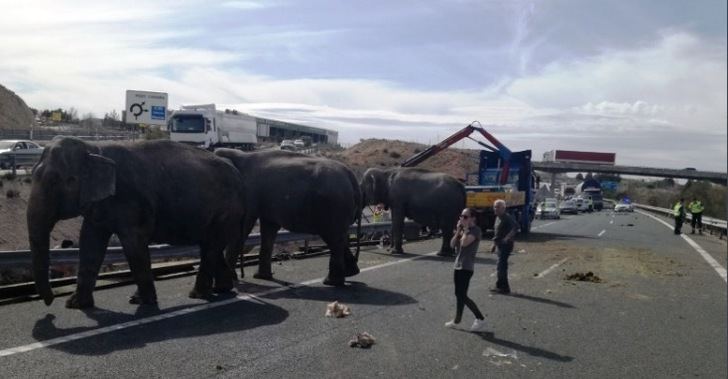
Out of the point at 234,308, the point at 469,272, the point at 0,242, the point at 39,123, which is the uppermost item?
the point at 39,123

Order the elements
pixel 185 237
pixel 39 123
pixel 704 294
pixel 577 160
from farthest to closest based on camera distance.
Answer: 1. pixel 577 160
2. pixel 39 123
3. pixel 704 294
4. pixel 185 237

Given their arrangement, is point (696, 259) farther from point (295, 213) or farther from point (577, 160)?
point (577, 160)

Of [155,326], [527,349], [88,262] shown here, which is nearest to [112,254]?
[88,262]

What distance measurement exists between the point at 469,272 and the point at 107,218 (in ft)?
15.4

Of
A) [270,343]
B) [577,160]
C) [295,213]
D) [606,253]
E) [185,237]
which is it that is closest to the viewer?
[270,343]

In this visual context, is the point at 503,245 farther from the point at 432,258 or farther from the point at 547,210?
the point at 547,210

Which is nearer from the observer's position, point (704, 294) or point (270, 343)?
point (270, 343)

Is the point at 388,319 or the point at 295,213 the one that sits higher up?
the point at 295,213

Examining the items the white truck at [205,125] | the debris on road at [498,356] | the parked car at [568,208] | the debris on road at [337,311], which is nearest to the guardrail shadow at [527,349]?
the debris on road at [498,356]

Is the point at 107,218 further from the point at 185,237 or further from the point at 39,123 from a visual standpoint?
the point at 39,123

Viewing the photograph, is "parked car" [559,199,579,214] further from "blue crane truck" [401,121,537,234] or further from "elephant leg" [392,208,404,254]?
"elephant leg" [392,208,404,254]

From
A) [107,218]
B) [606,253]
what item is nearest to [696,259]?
[606,253]

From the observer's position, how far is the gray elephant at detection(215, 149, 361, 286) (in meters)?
12.1

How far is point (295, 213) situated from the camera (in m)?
12.2
